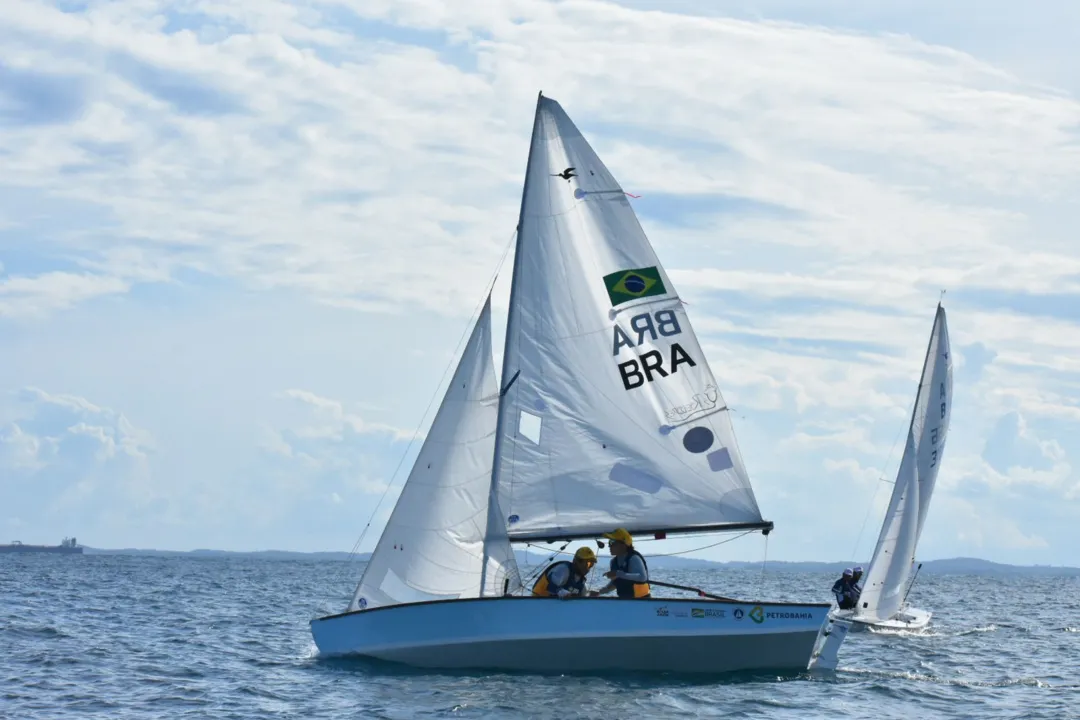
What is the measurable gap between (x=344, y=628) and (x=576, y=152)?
850 centimetres

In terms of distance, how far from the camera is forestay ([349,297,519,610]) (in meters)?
21.3

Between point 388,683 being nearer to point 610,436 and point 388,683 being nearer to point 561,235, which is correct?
point 610,436

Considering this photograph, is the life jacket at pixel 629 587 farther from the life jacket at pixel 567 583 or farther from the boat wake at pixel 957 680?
the boat wake at pixel 957 680

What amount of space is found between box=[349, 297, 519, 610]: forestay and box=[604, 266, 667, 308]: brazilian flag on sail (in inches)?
96.4

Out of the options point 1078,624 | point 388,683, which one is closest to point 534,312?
point 388,683

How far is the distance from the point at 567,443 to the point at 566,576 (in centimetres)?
208

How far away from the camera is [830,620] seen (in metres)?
21.6

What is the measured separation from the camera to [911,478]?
37.2 m

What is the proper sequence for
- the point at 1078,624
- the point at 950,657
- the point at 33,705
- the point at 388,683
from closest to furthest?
the point at 33,705
the point at 388,683
the point at 950,657
the point at 1078,624

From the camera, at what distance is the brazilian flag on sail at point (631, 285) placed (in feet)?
69.7

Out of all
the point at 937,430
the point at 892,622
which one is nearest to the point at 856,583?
the point at 892,622

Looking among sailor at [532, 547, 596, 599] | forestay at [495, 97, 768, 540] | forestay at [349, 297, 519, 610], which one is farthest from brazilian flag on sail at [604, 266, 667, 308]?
sailor at [532, 547, 596, 599]

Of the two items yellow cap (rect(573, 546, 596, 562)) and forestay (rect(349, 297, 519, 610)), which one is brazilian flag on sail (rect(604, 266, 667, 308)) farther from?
yellow cap (rect(573, 546, 596, 562))

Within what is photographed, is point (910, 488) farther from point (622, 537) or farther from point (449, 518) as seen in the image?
point (449, 518)
